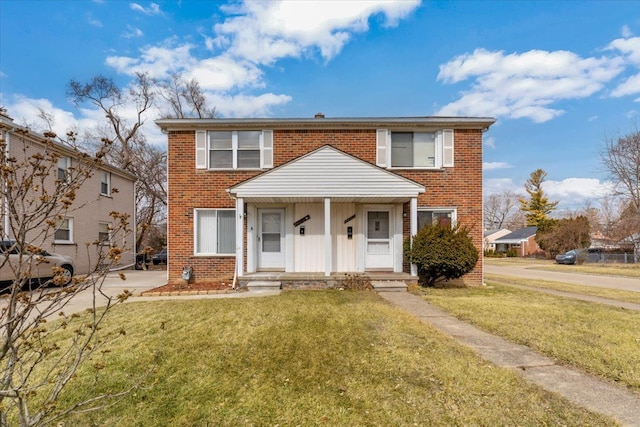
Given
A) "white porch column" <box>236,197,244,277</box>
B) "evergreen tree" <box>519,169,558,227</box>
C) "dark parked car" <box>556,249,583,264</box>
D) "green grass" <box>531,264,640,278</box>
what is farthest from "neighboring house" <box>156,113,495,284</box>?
"evergreen tree" <box>519,169,558,227</box>

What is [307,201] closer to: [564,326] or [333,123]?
[333,123]

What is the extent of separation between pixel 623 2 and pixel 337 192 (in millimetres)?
10592

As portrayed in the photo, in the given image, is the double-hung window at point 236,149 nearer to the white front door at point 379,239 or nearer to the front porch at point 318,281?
the front porch at point 318,281

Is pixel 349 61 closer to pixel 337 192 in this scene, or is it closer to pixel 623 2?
pixel 337 192

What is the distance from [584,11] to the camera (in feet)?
34.6

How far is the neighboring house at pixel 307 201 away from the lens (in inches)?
432

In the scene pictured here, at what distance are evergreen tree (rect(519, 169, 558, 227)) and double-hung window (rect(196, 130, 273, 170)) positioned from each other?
51.6 m

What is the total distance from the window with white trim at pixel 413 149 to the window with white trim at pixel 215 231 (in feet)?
18.2

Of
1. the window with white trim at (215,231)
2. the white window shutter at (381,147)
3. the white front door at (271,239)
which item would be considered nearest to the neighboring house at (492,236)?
the white window shutter at (381,147)

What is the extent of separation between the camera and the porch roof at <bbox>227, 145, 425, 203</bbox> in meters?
9.84

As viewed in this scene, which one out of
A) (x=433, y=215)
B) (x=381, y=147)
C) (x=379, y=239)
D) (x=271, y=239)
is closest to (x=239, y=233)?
(x=271, y=239)

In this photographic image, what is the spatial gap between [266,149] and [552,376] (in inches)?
380

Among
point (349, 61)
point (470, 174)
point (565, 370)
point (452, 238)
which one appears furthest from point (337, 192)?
point (349, 61)

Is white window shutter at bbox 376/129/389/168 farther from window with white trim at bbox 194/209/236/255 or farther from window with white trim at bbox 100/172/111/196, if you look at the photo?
window with white trim at bbox 100/172/111/196
